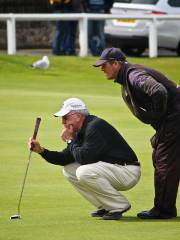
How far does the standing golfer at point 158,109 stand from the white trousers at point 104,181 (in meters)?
0.27

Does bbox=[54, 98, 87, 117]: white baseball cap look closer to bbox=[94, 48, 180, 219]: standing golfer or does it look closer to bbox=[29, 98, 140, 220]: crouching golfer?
bbox=[29, 98, 140, 220]: crouching golfer

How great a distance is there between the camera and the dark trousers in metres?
10.5

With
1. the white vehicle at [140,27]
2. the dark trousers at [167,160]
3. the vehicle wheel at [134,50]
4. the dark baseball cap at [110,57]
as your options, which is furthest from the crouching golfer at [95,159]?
the vehicle wheel at [134,50]

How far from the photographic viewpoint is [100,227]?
1021 cm

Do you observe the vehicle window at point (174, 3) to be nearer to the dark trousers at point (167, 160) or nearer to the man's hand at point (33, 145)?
the dark trousers at point (167, 160)

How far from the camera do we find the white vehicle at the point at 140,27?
28.2 metres

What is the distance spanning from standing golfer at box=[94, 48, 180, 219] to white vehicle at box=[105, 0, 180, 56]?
1748cm

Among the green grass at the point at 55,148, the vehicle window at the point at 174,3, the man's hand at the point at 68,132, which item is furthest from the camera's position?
the vehicle window at the point at 174,3

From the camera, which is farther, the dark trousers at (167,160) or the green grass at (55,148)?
the dark trousers at (167,160)

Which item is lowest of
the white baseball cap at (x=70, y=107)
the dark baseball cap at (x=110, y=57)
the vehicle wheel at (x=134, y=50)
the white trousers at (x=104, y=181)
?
the vehicle wheel at (x=134, y=50)

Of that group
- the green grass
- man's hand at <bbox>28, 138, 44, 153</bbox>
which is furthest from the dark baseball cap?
the green grass

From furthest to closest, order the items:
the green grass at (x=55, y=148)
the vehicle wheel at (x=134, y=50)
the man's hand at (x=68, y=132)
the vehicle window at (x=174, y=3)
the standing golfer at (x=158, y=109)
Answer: the vehicle wheel at (x=134, y=50)
the vehicle window at (x=174, y=3)
the standing golfer at (x=158, y=109)
the man's hand at (x=68, y=132)
the green grass at (x=55, y=148)

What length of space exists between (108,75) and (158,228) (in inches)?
56.9

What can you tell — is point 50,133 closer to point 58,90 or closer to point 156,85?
point 58,90
